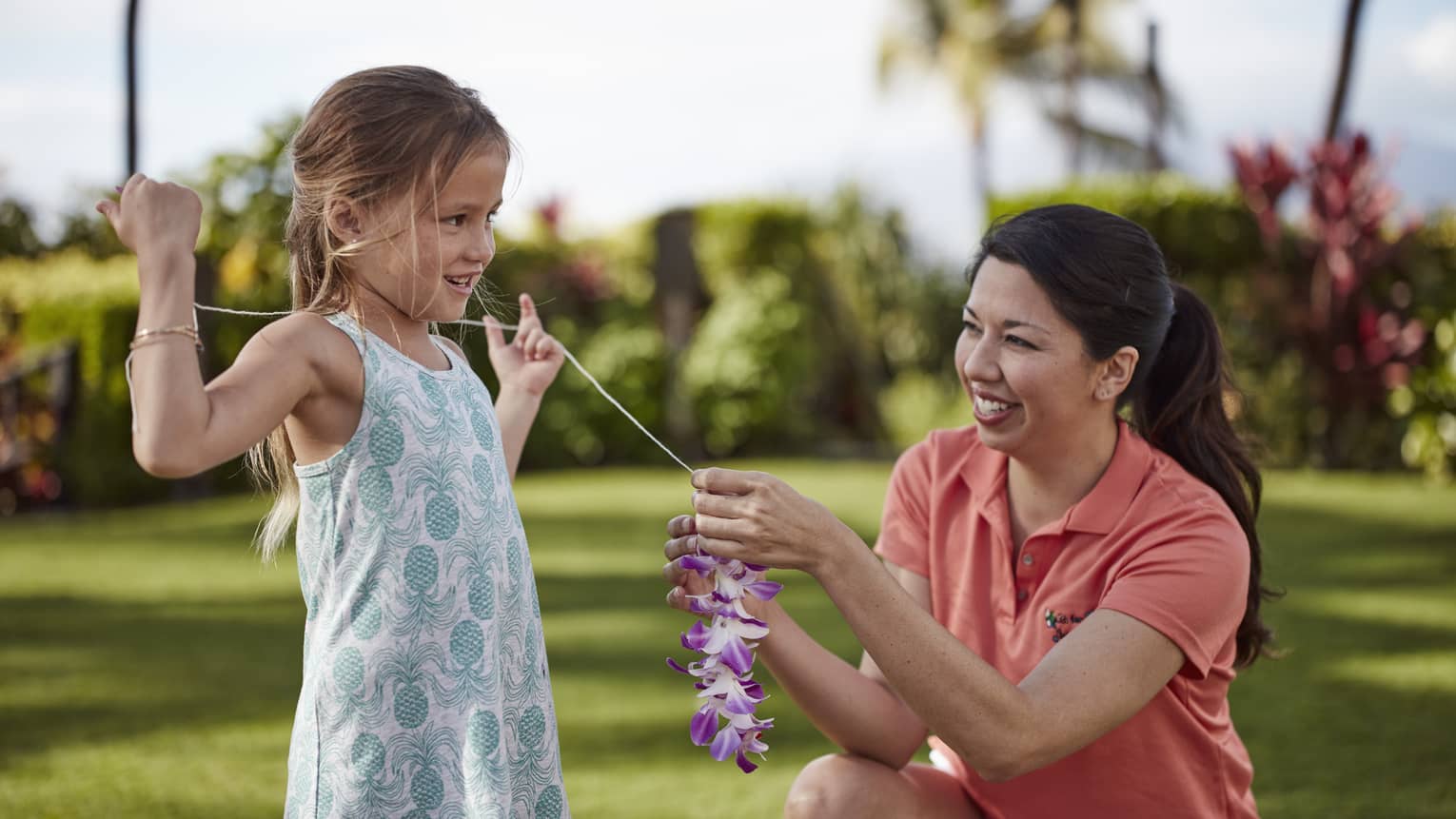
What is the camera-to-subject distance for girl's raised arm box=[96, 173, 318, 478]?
167 centimetres

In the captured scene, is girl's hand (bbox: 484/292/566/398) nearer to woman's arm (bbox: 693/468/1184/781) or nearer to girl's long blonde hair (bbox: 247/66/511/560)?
girl's long blonde hair (bbox: 247/66/511/560)

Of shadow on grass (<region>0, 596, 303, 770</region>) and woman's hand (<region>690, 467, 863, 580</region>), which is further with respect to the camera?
shadow on grass (<region>0, 596, 303, 770</region>)

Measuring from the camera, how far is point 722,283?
1298 centimetres

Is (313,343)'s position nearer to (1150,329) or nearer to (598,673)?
Answer: (1150,329)

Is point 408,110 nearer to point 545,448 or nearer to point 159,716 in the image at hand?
point 159,716

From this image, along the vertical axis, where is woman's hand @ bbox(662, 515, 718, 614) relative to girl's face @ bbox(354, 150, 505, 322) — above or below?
below

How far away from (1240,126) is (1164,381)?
902 centimetres

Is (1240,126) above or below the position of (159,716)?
above

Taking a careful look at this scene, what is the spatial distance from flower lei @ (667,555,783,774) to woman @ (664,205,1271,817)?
68 millimetres

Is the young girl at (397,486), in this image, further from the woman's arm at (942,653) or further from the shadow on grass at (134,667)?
the shadow on grass at (134,667)

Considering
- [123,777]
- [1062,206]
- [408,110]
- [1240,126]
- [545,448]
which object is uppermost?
[408,110]

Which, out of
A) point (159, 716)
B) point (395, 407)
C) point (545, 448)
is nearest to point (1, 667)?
point (159, 716)

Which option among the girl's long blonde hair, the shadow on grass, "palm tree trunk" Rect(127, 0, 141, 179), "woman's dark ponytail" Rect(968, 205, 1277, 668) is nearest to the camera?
the girl's long blonde hair

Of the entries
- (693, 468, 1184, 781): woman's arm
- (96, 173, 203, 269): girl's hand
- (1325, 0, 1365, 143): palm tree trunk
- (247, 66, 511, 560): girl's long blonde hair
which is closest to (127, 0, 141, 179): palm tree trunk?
(247, 66, 511, 560): girl's long blonde hair
